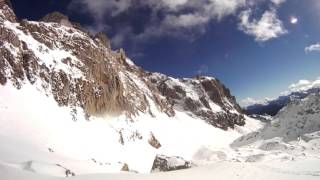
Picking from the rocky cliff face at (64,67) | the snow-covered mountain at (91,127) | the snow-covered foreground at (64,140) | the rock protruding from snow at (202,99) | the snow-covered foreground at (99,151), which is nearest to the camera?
the snow-covered foreground at (99,151)

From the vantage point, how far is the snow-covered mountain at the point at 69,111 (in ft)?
146

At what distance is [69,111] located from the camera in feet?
208

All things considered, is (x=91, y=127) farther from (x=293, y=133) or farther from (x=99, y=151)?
(x=293, y=133)

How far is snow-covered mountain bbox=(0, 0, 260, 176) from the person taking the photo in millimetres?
44372

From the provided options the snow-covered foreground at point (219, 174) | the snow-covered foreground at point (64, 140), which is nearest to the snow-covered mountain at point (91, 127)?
the snow-covered foreground at point (219, 174)

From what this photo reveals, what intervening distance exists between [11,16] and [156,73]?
110959mm

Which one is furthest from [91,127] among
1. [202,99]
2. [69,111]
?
[202,99]

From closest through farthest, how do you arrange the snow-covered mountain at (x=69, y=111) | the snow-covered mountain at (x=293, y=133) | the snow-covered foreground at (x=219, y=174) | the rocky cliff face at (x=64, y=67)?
the snow-covered foreground at (x=219, y=174), the snow-covered mountain at (x=69, y=111), the rocky cliff face at (x=64, y=67), the snow-covered mountain at (x=293, y=133)

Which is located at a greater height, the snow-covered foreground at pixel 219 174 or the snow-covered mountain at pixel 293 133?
the snow-covered mountain at pixel 293 133

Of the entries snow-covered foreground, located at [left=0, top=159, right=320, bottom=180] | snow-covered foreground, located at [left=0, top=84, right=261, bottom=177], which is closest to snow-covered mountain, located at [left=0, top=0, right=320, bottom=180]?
snow-covered foreground, located at [left=0, top=159, right=320, bottom=180]

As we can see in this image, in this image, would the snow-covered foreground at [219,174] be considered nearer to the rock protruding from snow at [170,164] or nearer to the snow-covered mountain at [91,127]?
the snow-covered mountain at [91,127]

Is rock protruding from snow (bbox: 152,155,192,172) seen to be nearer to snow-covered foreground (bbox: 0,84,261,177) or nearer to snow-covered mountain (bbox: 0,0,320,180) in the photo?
snow-covered mountain (bbox: 0,0,320,180)

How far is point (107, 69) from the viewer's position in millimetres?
86688

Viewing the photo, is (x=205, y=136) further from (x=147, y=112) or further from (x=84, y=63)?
(x=84, y=63)
